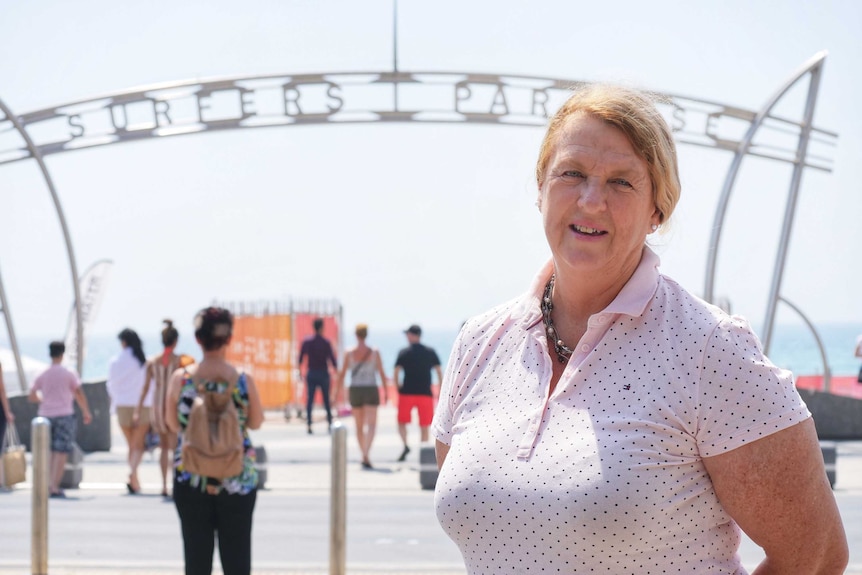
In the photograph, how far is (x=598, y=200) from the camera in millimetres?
2482

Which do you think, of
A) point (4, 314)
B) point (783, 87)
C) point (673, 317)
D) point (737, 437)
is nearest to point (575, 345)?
point (673, 317)

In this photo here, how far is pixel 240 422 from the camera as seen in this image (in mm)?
6555

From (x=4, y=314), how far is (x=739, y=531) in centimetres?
1603

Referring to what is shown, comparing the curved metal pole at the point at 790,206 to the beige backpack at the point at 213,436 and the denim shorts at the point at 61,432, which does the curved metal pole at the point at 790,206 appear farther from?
the beige backpack at the point at 213,436

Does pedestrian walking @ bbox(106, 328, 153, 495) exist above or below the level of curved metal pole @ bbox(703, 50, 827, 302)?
below

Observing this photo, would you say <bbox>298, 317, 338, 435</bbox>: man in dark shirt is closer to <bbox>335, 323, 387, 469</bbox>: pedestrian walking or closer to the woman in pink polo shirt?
<bbox>335, 323, 387, 469</bbox>: pedestrian walking

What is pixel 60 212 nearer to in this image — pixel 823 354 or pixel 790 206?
pixel 790 206

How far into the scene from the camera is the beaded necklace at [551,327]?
2596mm

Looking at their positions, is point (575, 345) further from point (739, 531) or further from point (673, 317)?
point (739, 531)

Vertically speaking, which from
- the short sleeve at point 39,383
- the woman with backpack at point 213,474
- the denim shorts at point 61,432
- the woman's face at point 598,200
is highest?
the woman's face at point 598,200

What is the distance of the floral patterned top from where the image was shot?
20.5 ft

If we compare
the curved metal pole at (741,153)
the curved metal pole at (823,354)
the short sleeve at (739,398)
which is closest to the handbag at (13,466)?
the curved metal pole at (741,153)

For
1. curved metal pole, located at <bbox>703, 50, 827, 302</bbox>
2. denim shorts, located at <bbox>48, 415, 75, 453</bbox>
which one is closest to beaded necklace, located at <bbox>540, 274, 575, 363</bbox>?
denim shorts, located at <bbox>48, 415, 75, 453</bbox>

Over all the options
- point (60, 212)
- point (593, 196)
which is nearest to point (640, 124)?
point (593, 196)
